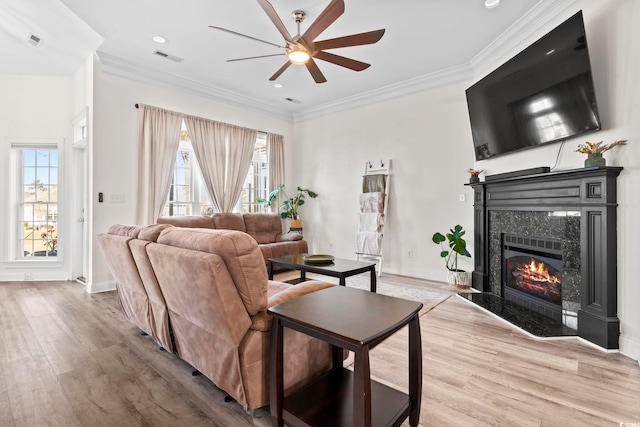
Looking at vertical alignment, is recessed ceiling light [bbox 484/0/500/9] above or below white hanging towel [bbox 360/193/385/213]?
above

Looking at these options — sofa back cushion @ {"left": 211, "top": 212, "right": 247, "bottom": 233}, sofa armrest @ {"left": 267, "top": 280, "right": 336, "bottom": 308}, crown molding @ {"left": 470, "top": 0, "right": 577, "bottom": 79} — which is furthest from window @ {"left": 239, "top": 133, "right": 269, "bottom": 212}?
sofa armrest @ {"left": 267, "top": 280, "right": 336, "bottom": 308}

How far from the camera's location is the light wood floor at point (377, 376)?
5.28ft

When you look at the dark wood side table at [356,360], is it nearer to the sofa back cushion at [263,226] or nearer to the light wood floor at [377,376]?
the light wood floor at [377,376]

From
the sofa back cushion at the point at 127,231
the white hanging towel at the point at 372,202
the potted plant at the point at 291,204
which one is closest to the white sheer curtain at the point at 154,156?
the potted plant at the point at 291,204

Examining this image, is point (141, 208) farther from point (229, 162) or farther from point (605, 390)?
point (605, 390)

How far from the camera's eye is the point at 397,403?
1474 mm

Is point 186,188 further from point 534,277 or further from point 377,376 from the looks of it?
point 534,277

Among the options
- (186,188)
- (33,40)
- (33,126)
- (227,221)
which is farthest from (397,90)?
(33,126)

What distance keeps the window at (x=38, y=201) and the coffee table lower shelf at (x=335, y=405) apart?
203 inches

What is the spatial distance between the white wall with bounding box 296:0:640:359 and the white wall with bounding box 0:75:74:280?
385cm

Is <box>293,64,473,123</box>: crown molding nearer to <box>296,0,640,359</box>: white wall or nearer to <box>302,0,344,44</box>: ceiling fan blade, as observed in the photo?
<box>296,0,640,359</box>: white wall

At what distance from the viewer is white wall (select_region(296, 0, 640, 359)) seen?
231 cm

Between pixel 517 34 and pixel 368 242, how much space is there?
3272 mm

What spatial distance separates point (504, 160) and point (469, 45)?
4.85ft
